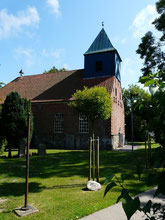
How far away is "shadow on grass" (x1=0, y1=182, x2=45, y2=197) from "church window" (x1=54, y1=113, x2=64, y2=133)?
15915 millimetres

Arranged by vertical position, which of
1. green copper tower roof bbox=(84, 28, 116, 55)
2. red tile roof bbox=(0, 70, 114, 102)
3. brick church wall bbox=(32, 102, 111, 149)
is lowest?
brick church wall bbox=(32, 102, 111, 149)

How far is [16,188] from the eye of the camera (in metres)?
7.04

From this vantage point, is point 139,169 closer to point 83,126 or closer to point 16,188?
point 16,188

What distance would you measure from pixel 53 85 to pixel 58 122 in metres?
5.69

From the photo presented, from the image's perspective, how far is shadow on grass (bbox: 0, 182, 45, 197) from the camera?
6453 mm

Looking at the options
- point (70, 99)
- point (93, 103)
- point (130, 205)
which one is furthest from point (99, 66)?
point (130, 205)

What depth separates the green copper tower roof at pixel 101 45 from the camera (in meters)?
24.0

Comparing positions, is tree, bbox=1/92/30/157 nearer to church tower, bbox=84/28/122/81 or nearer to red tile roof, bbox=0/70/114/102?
red tile roof, bbox=0/70/114/102

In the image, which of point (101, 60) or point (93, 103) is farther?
point (101, 60)

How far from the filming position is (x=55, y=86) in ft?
83.7

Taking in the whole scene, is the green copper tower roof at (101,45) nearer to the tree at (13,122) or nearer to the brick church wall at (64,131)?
the brick church wall at (64,131)

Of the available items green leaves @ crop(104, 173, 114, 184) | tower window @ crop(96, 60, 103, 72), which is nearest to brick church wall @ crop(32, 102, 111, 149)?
tower window @ crop(96, 60, 103, 72)

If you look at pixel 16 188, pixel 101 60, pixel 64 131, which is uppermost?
pixel 101 60

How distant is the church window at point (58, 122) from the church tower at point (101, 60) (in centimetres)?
645
